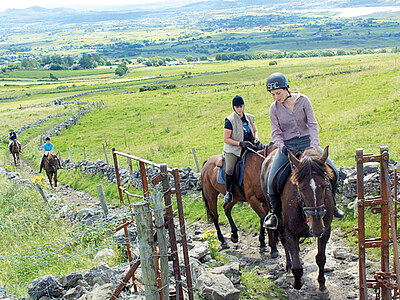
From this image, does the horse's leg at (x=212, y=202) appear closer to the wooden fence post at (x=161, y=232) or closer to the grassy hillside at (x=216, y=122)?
the grassy hillside at (x=216, y=122)

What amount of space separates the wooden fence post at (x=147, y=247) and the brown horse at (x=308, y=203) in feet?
7.84

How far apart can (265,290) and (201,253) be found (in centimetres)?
160

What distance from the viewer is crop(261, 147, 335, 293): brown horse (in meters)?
6.20

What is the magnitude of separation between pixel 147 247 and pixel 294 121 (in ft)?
11.8

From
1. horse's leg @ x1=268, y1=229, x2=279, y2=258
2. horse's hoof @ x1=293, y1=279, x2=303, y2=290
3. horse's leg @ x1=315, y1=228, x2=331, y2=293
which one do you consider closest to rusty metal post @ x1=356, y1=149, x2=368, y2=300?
horse's leg @ x1=315, y1=228, x2=331, y2=293

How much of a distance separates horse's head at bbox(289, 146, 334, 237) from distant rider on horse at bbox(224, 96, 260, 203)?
3.08 m

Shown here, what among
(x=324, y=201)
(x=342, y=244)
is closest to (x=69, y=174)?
(x=342, y=244)

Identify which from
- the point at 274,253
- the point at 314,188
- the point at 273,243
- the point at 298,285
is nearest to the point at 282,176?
the point at 314,188

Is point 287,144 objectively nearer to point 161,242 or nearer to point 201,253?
point 201,253

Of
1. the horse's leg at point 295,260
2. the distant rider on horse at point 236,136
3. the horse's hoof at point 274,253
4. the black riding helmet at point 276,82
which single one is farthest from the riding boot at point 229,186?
the black riding helmet at point 276,82

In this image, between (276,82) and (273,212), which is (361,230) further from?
(276,82)

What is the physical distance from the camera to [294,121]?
741cm

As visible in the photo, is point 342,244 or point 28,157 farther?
point 28,157

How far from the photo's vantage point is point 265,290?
7320 millimetres
